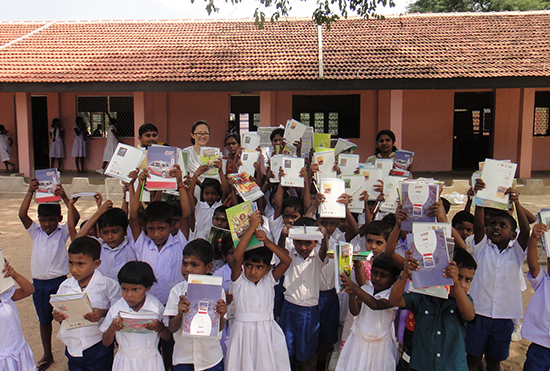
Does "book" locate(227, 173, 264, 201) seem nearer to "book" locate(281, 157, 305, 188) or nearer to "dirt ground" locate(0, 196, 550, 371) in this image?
"book" locate(281, 157, 305, 188)

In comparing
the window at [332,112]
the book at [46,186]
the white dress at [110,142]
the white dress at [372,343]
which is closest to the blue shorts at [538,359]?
the white dress at [372,343]

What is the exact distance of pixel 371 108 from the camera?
475 inches

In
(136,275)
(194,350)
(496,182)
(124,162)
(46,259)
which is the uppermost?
(124,162)

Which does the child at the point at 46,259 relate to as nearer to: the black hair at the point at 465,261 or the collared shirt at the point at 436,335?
the collared shirt at the point at 436,335

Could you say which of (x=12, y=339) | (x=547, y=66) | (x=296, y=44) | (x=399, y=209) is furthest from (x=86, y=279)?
(x=547, y=66)

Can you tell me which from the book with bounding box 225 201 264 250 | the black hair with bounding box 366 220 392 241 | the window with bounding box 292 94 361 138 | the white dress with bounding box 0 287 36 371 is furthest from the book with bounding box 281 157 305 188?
the window with bounding box 292 94 361 138

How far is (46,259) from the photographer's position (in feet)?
11.3

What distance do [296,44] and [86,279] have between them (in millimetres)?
10111

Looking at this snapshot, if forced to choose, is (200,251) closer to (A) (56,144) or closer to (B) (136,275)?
(B) (136,275)

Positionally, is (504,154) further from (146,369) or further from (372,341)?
(146,369)

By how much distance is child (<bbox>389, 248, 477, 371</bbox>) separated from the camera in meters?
2.52

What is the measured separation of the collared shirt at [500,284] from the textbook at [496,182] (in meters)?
0.31

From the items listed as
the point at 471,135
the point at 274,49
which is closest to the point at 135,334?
the point at 274,49

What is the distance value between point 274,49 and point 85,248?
9632mm
